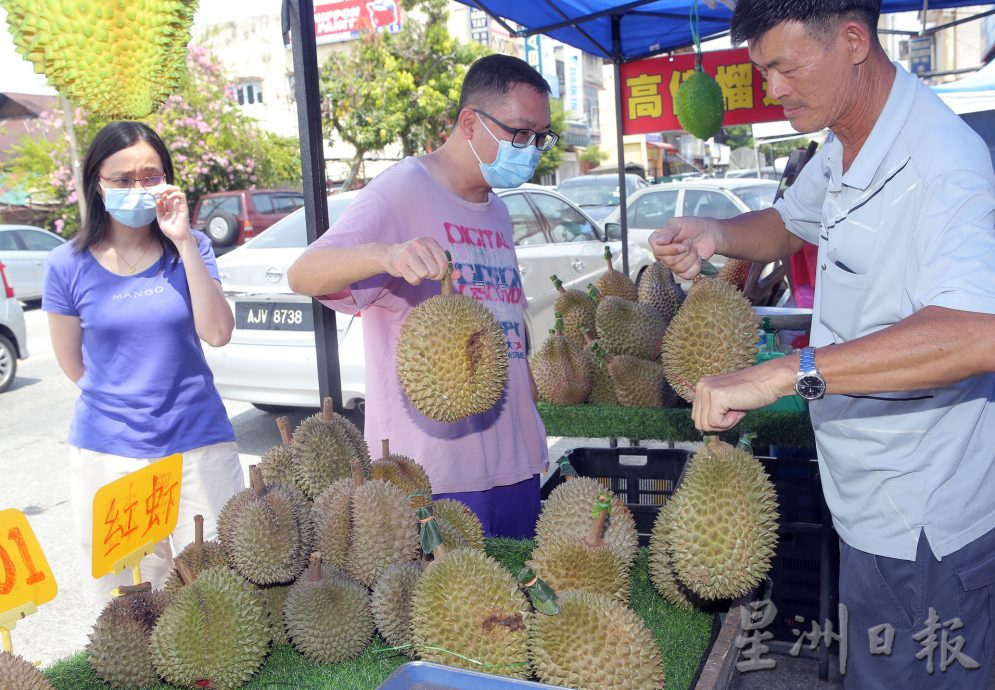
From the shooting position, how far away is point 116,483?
1.54m

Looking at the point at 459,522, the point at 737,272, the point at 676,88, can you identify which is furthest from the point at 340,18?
the point at 459,522

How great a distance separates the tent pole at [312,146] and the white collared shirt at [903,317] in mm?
1392

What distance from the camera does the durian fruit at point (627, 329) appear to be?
355cm

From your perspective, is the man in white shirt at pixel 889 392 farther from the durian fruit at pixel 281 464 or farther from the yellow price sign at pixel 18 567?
the yellow price sign at pixel 18 567

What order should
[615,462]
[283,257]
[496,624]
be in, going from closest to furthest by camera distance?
[496,624], [615,462], [283,257]

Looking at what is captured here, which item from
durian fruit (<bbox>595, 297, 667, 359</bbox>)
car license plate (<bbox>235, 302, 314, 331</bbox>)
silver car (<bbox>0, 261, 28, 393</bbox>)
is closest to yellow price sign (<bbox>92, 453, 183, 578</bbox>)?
durian fruit (<bbox>595, 297, 667, 359</bbox>)

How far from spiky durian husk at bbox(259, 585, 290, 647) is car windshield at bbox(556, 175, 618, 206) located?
1387 cm

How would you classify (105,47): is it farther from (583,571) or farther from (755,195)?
(755,195)

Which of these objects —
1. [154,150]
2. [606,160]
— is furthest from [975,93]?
[606,160]

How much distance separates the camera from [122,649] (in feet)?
4.66

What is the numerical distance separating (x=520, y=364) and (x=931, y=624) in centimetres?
123

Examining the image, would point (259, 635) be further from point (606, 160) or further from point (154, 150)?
point (606, 160)

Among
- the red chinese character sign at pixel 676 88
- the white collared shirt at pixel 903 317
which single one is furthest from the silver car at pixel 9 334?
the white collared shirt at pixel 903 317

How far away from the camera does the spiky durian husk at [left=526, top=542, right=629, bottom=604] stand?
150cm
